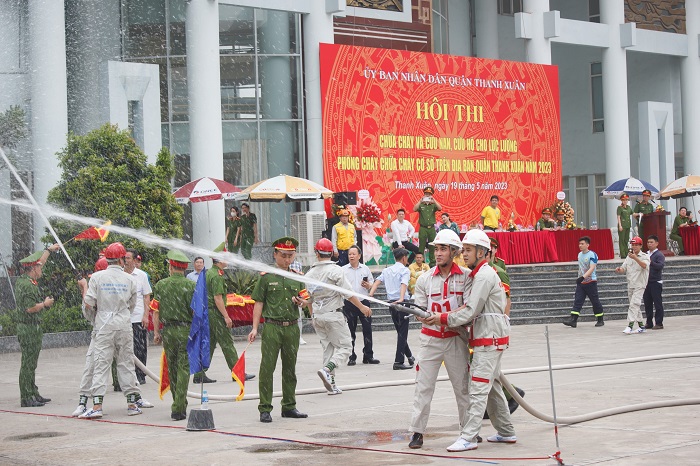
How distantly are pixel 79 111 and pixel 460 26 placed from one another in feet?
57.4

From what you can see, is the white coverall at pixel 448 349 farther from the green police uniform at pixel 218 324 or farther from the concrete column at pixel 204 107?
the concrete column at pixel 204 107

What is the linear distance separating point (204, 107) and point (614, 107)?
15884 millimetres

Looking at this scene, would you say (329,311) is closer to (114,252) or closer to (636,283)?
(114,252)

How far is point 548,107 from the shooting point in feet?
120

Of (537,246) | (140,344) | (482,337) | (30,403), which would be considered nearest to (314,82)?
(537,246)

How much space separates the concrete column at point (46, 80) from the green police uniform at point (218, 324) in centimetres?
1275

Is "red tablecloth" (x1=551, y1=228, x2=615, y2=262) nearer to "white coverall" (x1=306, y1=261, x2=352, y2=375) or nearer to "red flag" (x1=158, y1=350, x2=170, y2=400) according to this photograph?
"white coverall" (x1=306, y1=261, x2=352, y2=375)

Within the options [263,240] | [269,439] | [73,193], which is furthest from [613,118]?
[269,439]

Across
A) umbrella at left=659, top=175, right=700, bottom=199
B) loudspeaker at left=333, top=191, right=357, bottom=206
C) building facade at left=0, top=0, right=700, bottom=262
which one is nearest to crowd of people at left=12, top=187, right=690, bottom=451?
loudspeaker at left=333, top=191, right=357, bottom=206

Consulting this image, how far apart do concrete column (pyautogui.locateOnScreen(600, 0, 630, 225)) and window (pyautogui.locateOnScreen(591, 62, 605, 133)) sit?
20.9 feet

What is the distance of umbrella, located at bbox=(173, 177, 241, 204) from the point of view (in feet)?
86.9

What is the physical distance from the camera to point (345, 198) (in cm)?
2866

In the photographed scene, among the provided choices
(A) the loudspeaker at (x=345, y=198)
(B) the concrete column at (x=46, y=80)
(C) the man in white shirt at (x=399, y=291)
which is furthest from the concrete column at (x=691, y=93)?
(C) the man in white shirt at (x=399, y=291)

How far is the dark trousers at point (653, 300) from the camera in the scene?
2148cm
